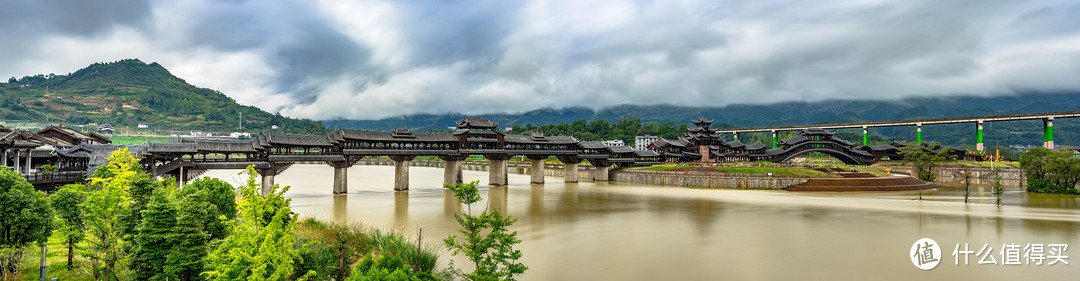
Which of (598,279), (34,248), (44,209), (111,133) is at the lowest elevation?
(598,279)

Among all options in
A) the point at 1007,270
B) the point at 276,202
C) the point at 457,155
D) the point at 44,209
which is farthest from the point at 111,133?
the point at 1007,270

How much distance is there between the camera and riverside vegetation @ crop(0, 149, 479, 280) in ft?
34.6

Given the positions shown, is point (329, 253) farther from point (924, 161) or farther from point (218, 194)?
point (924, 161)

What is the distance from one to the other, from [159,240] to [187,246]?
78 centimetres

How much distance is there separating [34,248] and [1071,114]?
462 feet

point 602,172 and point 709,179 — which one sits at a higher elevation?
point 602,172

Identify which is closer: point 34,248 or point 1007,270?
point 34,248

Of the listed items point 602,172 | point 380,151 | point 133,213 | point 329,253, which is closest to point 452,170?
point 380,151

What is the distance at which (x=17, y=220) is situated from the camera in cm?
1559

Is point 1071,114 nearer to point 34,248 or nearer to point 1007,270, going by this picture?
point 1007,270

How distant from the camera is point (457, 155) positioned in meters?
55.2

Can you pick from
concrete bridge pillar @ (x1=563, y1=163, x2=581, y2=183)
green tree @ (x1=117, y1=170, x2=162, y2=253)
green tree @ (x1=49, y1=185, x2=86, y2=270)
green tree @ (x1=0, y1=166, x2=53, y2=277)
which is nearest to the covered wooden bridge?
concrete bridge pillar @ (x1=563, y1=163, x2=581, y2=183)

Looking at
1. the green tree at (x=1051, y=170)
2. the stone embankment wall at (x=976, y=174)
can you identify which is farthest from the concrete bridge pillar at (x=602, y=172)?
the green tree at (x=1051, y=170)

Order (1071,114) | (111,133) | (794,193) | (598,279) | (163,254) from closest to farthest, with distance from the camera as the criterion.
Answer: (163,254), (598,279), (794,193), (1071,114), (111,133)
